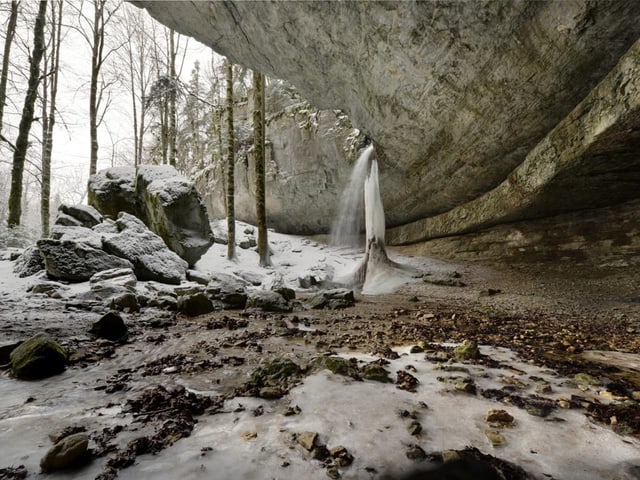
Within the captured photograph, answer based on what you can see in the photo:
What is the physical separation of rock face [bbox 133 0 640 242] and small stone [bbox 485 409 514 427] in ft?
15.3

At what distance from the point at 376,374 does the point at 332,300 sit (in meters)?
3.99

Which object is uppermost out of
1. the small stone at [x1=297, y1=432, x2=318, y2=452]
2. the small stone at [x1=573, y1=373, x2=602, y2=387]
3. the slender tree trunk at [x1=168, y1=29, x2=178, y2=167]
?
the slender tree trunk at [x1=168, y1=29, x2=178, y2=167]

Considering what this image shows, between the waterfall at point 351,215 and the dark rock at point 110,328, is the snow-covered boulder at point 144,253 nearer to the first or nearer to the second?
the dark rock at point 110,328

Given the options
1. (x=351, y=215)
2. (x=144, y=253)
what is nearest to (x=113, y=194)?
(x=144, y=253)

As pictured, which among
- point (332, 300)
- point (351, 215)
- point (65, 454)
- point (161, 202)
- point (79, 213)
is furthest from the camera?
point (351, 215)

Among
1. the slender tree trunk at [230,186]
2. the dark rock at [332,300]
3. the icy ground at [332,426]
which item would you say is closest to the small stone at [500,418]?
the icy ground at [332,426]

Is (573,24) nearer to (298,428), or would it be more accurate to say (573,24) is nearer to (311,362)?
(311,362)

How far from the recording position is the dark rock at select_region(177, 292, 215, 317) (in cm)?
484

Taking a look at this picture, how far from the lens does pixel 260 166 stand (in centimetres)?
1116

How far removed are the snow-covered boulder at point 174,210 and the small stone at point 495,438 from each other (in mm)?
8556

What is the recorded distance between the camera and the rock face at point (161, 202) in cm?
840

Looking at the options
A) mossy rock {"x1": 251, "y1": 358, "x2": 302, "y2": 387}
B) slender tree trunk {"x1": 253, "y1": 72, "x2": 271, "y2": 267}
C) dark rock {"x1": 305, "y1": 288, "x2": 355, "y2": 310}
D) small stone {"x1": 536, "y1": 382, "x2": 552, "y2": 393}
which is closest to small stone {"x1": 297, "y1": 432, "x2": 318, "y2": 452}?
mossy rock {"x1": 251, "y1": 358, "x2": 302, "y2": 387}

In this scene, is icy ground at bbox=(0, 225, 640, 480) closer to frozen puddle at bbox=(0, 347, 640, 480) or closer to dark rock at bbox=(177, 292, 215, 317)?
frozen puddle at bbox=(0, 347, 640, 480)

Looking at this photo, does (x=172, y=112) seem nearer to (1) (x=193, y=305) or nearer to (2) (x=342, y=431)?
(1) (x=193, y=305)
